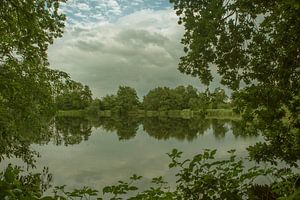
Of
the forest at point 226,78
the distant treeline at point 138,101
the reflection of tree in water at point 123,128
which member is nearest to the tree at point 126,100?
the distant treeline at point 138,101

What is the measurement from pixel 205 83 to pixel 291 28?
8.49ft

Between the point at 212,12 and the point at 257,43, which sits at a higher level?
the point at 212,12

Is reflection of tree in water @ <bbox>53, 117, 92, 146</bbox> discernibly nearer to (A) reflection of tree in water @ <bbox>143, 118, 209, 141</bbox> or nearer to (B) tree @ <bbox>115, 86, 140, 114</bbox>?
(A) reflection of tree in water @ <bbox>143, 118, 209, 141</bbox>

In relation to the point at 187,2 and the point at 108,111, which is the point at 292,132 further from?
the point at 108,111

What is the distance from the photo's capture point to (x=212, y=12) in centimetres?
750

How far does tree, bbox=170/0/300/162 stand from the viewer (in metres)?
7.09

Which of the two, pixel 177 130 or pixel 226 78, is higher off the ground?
pixel 226 78

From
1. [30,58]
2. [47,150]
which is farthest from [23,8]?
[47,150]

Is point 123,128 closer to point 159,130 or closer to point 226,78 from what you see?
point 159,130

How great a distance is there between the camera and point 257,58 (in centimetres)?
807

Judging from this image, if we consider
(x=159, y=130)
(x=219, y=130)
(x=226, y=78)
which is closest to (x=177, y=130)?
(x=159, y=130)

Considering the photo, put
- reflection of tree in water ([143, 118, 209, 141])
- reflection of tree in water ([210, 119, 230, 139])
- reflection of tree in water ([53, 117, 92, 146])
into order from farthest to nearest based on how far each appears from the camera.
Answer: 1. reflection of tree in water ([210, 119, 230, 139])
2. reflection of tree in water ([143, 118, 209, 141])
3. reflection of tree in water ([53, 117, 92, 146])

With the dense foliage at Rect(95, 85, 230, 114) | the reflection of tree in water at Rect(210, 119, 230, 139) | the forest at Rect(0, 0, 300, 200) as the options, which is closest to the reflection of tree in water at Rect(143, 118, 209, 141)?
the reflection of tree in water at Rect(210, 119, 230, 139)

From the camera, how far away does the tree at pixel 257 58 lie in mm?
7090
